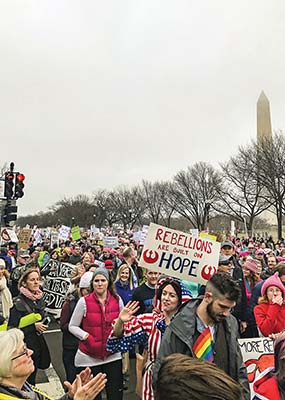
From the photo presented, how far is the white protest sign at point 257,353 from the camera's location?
171 inches

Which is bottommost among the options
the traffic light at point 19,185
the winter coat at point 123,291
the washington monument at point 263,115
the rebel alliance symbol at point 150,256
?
the winter coat at point 123,291

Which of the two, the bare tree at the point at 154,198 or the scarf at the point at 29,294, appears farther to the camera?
the bare tree at the point at 154,198

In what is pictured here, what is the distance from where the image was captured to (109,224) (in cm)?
8094

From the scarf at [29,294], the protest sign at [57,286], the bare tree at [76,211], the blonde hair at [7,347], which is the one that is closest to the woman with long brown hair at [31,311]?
the scarf at [29,294]

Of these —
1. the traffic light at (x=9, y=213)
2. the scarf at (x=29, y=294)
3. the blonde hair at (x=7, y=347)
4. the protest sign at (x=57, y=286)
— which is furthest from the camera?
the traffic light at (x=9, y=213)

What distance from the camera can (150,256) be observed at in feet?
15.7

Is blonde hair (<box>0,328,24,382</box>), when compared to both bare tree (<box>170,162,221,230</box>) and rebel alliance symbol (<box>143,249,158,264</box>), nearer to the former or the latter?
rebel alliance symbol (<box>143,249,158,264</box>)

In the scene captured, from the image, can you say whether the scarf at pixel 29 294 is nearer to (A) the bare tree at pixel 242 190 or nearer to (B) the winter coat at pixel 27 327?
(B) the winter coat at pixel 27 327

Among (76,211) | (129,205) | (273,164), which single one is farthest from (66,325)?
(76,211)

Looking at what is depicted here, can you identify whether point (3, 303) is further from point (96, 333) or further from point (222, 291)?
point (222, 291)

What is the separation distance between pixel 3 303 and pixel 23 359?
4427mm

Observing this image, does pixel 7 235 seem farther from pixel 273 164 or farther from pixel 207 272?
pixel 273 164

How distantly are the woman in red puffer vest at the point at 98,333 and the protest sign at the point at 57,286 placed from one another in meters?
4.17

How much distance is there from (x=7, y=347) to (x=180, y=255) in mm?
2427
